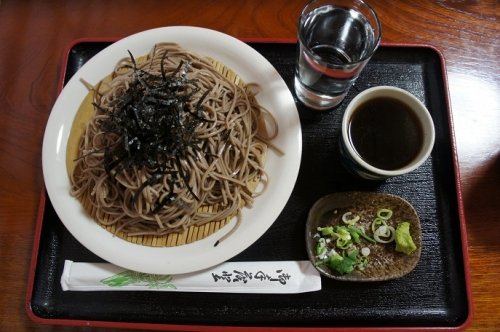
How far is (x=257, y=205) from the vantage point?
1628mm

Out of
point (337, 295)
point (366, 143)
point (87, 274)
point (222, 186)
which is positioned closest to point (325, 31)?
point (366, 143)

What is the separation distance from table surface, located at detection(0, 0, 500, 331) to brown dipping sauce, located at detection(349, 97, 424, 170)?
0.41 meters

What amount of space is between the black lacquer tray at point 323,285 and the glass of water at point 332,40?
141 millimetres

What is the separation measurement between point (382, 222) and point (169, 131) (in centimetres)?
93

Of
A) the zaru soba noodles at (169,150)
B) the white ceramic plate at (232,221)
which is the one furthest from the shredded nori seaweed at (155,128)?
the white ceramic plate at (232,221)

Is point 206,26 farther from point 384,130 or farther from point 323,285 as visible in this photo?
point 323,285

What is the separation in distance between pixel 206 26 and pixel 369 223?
1276mm

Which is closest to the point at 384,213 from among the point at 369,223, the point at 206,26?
the point at 369,223

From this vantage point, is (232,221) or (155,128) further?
(232,221)

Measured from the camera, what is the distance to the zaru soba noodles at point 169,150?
1.55 m

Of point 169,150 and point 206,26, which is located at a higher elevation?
point 206,26

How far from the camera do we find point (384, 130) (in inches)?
65.8

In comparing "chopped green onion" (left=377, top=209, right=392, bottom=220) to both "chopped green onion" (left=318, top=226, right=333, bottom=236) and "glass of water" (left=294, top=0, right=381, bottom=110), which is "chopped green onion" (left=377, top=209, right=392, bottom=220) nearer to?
"chopped green onion" (left=318, top=226, right=333, bottom=236)

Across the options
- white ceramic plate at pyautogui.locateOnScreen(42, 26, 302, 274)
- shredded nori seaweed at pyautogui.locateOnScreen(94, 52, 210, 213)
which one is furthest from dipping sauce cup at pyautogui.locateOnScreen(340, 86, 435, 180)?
shredded nori seaweed at pyautogui.locateOnScreen(94, 52, 210, 213)
